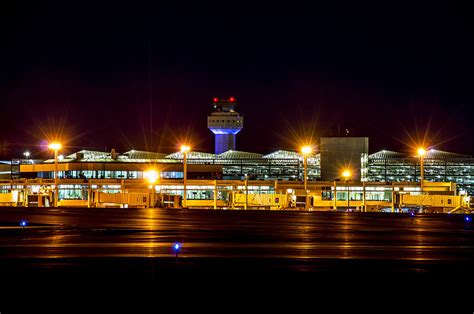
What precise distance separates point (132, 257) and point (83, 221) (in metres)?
16.6

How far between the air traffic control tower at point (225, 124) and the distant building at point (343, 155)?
260 ft

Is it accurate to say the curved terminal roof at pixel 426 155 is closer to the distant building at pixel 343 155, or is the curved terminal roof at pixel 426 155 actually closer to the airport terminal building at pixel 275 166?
the airport terminal building at pixel 275 166

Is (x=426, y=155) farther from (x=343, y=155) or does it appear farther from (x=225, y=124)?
(x=225, y=124)

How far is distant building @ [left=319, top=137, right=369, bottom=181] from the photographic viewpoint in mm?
98625

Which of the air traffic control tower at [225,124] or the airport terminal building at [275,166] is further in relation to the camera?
the air traffic control tower at [225,124]

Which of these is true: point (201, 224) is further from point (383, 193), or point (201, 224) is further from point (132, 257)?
point (383, 193)

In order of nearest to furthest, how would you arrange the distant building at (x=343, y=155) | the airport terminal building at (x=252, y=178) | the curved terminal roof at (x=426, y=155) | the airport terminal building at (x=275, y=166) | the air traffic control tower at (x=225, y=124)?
the airport terminal building at (x=252, y=178) < the distant building at (x=343, y=155) < the airport terminal building at (x=275, y=166) < the curved terminal roof at (x=426, y=155) < the air traffic control tower at (x=225, y=124)

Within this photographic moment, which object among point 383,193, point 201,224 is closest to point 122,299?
point 201,224

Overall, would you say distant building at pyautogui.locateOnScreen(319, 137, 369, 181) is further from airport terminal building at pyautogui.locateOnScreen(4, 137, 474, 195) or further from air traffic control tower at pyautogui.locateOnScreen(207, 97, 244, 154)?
air traffic control tower at pyautogui.locateOnScreen(207, 97, 244, 154)

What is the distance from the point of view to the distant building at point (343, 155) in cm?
9862

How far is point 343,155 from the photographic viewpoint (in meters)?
100

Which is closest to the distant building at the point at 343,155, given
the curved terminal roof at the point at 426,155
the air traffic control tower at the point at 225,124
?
the curved terminal roof at the point at 426,155

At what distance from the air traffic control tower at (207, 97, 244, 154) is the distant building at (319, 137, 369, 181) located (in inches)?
3121

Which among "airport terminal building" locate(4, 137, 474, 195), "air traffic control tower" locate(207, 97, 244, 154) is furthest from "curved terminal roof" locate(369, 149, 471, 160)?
"air traffic control tower" locate(207, 97, 244, 154)
